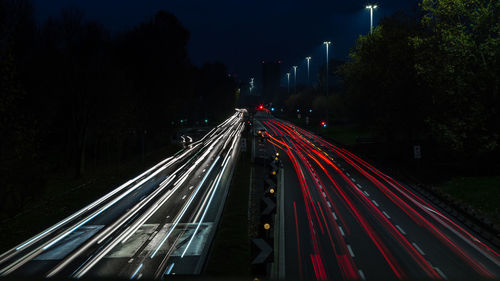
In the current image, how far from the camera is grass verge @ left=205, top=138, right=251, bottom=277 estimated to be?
15.3 meters

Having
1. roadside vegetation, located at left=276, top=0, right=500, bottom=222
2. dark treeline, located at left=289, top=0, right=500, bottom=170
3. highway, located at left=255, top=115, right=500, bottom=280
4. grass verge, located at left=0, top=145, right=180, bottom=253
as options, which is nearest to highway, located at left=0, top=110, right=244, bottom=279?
grass verge, located at left=0, top=145, right=180, bottom=253

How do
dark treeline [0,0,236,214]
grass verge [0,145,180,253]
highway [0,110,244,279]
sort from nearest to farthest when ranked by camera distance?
highway [0,110,244,279], grass verge [0,145,180,253], dark treeline [0,0,236,214]

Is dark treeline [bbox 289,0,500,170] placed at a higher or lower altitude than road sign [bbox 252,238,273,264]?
higher

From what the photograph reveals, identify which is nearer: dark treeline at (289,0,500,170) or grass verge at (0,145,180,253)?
grass verge at (0,145,180,253)

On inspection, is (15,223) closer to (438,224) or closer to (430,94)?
(438,224)

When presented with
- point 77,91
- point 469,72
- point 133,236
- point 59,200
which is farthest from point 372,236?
point 77,91

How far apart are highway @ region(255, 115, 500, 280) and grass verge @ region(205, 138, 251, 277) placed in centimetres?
179

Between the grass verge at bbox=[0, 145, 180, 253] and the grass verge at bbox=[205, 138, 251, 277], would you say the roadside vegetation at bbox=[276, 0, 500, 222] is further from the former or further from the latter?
the grass verge at bbox=[0, 145, 180, 253]

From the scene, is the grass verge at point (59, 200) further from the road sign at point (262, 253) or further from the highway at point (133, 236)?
the road sign at point (262, 253)

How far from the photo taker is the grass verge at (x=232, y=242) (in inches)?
604

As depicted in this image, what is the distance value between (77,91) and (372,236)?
35088 millimetres

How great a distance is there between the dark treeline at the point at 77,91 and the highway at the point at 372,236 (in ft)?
60.5

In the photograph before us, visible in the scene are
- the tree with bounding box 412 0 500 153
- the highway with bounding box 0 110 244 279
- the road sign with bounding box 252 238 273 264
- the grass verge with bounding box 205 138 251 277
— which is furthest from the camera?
the tree with bounding box 412 0 500 153

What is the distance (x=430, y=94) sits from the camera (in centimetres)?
3822
